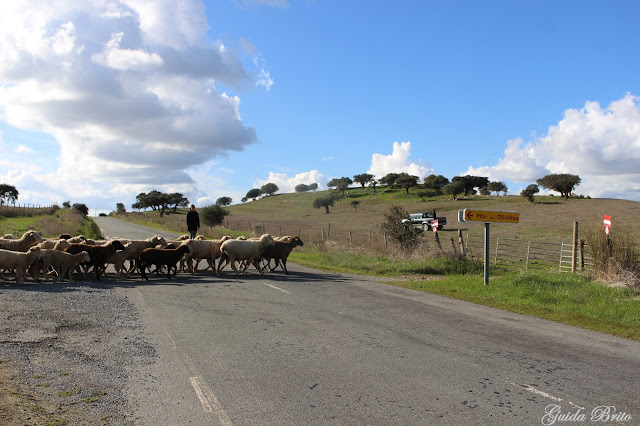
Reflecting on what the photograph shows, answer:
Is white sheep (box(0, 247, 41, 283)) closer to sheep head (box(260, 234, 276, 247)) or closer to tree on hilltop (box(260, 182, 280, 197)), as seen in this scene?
sheep head (box(260, 234, 276, 247))

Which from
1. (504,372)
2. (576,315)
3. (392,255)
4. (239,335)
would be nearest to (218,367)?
(239,335)

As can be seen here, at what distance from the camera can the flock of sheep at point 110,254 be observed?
14258mm

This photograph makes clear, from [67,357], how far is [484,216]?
13.0 m

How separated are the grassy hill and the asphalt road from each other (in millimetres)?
8257

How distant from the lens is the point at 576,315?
38.1 ft

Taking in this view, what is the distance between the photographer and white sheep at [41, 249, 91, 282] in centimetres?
1445

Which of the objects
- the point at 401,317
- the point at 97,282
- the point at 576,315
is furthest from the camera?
the point at 97,282

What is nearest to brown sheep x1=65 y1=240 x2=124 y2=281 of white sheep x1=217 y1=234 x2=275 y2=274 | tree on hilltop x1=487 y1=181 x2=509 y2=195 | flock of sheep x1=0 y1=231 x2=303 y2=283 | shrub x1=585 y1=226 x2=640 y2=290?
flock of sheep x1=0 y1=231 x2=303 y2=283

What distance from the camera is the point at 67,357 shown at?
6934 mm

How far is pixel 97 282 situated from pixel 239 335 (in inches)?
331

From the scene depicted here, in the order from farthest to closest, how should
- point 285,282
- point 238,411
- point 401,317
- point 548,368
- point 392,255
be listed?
point 392,255, point 285,282, point 401,317, point 548,368, point 238,411

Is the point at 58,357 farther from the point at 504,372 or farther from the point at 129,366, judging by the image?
the point at 504,372

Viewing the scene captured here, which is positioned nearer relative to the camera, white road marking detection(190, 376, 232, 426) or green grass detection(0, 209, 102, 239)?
white road marking detection(190, 376, 232, 426)

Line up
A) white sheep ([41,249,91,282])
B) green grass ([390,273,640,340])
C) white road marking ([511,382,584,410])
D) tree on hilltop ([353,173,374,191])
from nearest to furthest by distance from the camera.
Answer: white road marking ([511,382,584,410]), green grass ([390,273,640,340]), white sheep ([41,249,91,282]), tree on hilltop ([353,173,374,191])
